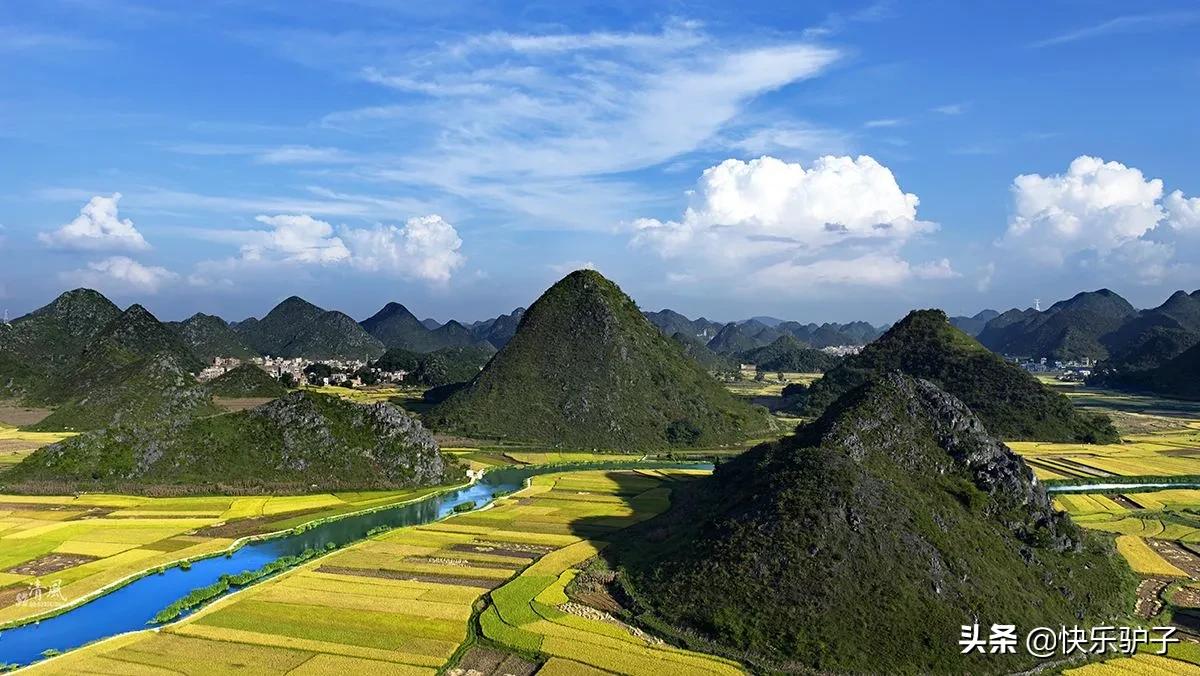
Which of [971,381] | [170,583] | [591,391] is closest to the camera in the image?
[170,583]

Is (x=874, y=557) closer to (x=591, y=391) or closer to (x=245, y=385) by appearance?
(x=591, y=391)

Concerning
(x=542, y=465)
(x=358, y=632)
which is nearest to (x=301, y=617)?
(x=358, y=632)

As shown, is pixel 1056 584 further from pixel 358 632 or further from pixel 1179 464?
pixel 1179 464

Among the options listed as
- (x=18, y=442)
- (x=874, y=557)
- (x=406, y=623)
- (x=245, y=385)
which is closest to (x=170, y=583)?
(x=406, y=623)

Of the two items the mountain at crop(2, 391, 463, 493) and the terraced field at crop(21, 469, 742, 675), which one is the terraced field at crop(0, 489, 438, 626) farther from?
the terraced field at crop(21, 469, 742, 675)

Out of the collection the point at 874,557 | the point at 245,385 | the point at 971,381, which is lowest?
the point at 874,557

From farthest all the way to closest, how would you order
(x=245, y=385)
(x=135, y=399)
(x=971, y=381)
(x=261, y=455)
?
(x=245, y=385) < (x=971, y=381) < (x=135, y=399) < (x=261, y=455)
